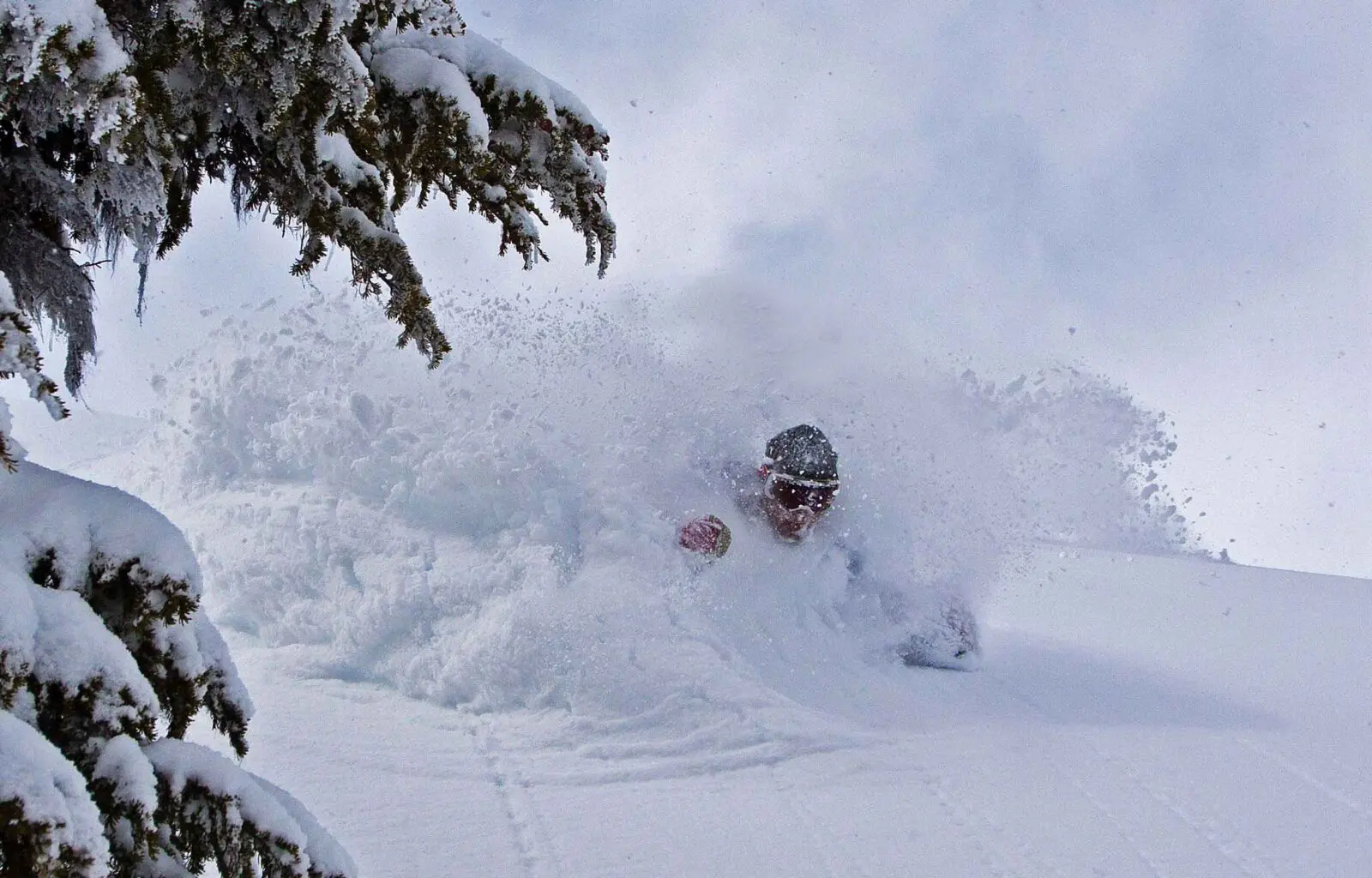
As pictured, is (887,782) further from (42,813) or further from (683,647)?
(42,813)

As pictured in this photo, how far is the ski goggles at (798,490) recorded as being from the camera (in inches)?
285

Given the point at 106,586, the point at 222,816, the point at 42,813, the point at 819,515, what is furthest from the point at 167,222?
the point at 819,515

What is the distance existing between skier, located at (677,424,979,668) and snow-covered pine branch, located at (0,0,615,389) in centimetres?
460

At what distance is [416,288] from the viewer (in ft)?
7.98

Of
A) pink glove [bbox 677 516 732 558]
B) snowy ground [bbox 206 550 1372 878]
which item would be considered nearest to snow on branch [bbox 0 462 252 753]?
snowy ground [bbox 206 550 1372 878]

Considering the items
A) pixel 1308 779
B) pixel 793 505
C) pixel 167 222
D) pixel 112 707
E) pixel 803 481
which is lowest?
pixel 112 707

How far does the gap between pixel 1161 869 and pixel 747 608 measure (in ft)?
10.1

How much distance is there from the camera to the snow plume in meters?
6.15

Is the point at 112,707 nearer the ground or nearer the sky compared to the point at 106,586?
nearer the ground

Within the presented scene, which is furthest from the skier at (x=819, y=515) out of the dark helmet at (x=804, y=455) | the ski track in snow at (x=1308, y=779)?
the ski track in snow at (x=1308, y=779)

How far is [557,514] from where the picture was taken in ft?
22.9

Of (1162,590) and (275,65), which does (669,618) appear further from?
(1162,590)

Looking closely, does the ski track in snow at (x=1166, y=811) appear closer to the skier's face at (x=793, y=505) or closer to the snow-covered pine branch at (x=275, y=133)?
the skier's face at (x=793, y=505)

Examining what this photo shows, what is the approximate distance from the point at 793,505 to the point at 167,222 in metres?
5.27
